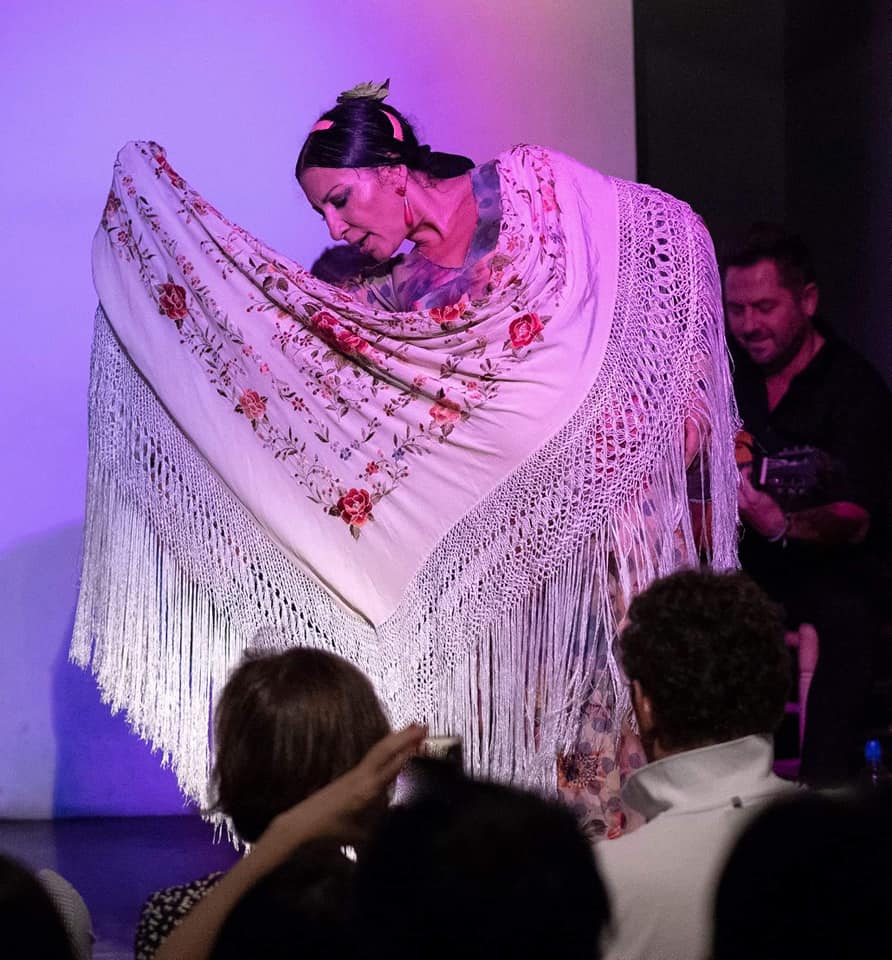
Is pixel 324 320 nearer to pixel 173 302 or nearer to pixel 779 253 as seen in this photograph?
pixel 173 302

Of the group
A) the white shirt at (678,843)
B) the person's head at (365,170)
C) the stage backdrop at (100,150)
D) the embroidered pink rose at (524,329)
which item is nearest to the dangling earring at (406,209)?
the person's head at (365,170)

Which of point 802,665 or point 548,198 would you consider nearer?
point 548,198

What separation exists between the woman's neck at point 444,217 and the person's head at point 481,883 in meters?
1.47

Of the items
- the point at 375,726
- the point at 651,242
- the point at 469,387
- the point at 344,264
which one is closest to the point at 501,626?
the point at 469,387

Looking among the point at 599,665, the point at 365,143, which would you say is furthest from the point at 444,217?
the point at 599,665

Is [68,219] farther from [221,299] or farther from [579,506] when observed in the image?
[579,506]

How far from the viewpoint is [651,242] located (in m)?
1.97

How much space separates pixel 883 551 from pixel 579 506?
3.49 feet

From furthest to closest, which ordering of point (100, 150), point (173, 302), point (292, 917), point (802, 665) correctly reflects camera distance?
point (100, 150)
point (802, 665)
point (173, 302)
point (292, 917)

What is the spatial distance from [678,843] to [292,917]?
1.21ft

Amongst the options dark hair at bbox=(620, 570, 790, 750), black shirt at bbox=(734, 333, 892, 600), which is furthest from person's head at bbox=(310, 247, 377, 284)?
dark hair at bbox=(620, 570, 790, 750)

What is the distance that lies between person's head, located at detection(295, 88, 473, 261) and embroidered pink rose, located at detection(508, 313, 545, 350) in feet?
1.01

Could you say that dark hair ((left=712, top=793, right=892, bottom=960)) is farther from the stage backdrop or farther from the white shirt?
the stage backdrop

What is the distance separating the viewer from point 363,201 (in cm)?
213
